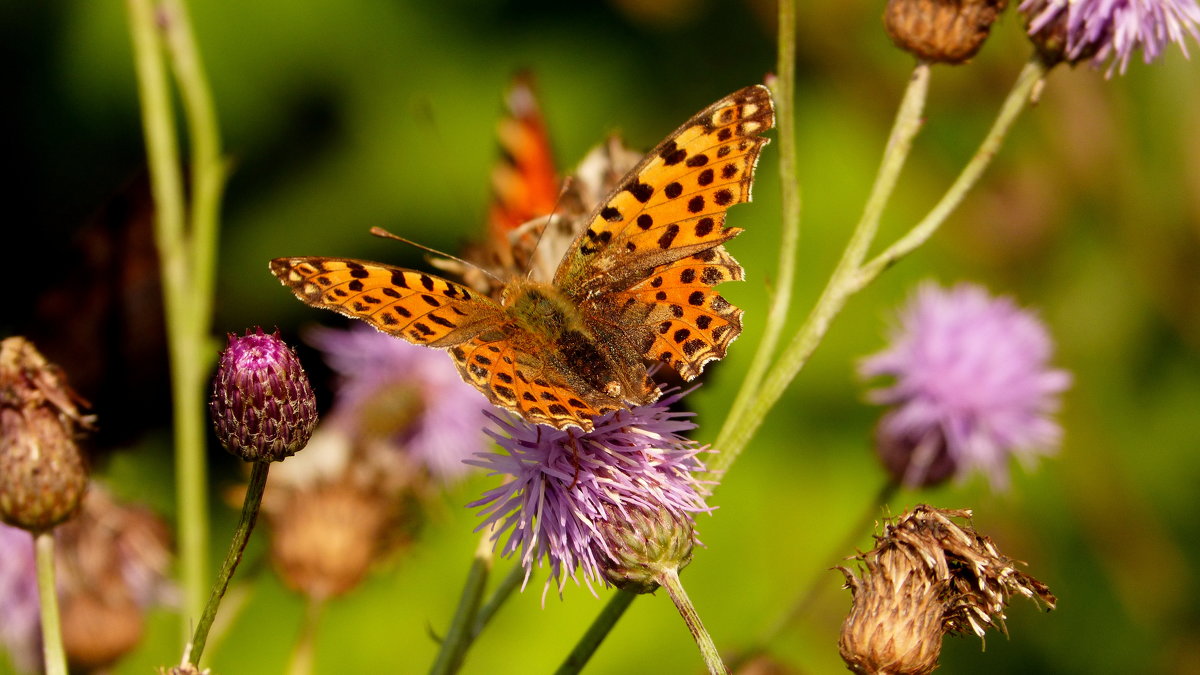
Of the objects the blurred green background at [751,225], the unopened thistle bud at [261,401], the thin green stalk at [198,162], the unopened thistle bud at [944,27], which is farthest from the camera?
the blurred green background at [751,225]

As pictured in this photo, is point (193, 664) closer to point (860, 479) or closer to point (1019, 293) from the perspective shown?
point (860, 479)

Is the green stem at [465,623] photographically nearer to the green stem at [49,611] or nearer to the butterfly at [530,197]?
the green stem at [49,611]

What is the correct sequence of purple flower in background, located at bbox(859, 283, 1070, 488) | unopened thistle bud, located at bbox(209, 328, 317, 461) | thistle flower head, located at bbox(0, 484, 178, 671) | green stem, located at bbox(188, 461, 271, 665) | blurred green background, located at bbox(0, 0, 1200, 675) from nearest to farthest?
green stem, located at bbox(188, 461, 271, 665)
unopened thistle bud, located at bbox(209, 328, 317, 461)
thistle flower head, located at bbox(0, 484, 178, 671)
purple flower in background, located at bbox(859, 283, 1070, 488)
blurred green background, located at bbox(0, 0, 1200, 675)

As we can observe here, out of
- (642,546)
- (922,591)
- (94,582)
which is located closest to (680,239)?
(642,546)

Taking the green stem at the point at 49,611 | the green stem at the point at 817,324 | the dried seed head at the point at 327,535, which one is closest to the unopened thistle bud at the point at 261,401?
the green stem at the point at 49,611

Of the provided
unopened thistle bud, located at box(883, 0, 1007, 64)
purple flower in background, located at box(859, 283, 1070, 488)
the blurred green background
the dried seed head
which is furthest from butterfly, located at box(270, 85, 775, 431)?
the blurred green background

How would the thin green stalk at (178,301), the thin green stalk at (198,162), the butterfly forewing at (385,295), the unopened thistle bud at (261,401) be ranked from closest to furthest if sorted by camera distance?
the unopened thistle bud at (261,401) < the butterfly forewing at (385,295) < the thin green stalk at (178,301) < the thin green stalk at (198,162)

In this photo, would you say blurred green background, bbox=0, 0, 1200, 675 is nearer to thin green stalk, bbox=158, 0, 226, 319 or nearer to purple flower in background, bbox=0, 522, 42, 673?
purple flower in background, bbox=0, 522, 42, 673
